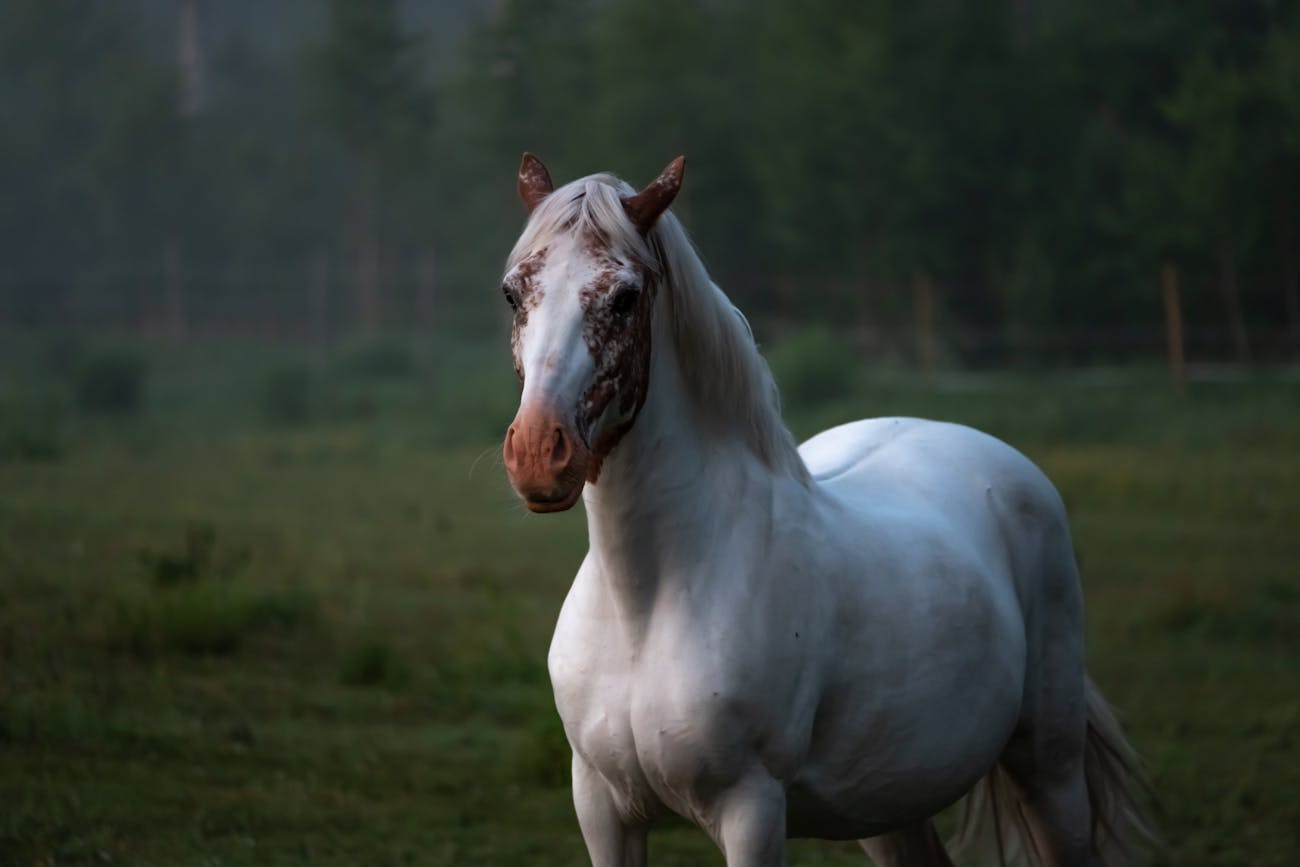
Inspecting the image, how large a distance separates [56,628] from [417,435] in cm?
1244

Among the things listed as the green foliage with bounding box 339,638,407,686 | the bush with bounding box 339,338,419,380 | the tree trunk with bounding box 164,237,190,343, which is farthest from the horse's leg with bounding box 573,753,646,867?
Result: the tree trunk with bounding box 164,237,190,343

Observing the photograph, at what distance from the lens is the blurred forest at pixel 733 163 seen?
22703 mm

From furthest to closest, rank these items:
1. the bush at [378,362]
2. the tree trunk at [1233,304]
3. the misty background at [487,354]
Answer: the bush at [378,362], the tree trunk at [1233,304], the misty background at [487,354]

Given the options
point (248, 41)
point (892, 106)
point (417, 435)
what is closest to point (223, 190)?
point (248, 41)

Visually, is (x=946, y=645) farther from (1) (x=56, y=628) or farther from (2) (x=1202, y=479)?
(2) (x=1202, y=479)

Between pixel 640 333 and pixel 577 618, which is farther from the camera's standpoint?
pixel 577 618

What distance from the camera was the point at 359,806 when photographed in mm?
6059

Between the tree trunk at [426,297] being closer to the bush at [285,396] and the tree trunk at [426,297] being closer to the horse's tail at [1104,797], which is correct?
the bush at [285,396]

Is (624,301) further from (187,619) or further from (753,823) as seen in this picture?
(187,619)

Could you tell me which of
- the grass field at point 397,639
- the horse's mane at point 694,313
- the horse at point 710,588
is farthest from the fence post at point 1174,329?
the horse's mane at point 694,313

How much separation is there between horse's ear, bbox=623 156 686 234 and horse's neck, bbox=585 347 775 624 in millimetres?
284

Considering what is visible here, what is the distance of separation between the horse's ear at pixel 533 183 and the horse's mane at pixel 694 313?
103 millimetres

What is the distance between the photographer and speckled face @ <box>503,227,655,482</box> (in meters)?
3.11

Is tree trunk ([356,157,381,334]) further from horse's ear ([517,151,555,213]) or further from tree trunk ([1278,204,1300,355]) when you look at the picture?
horse's ear ([517,151,555,213])
